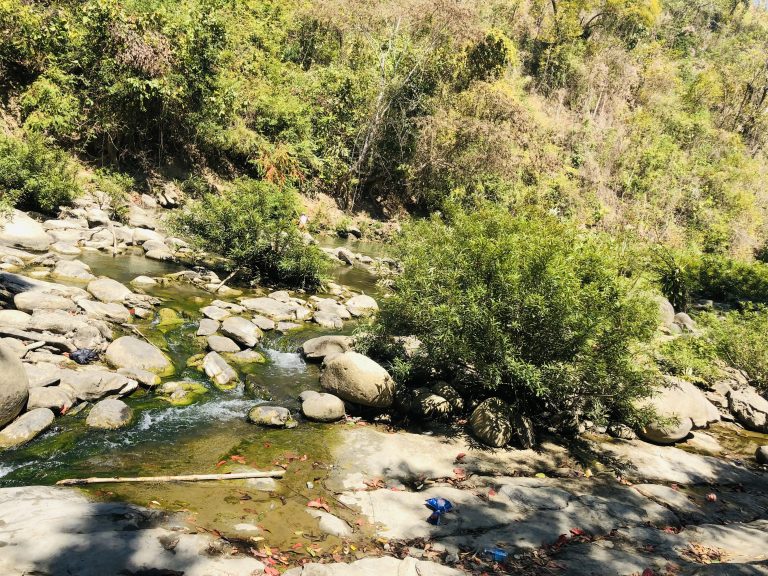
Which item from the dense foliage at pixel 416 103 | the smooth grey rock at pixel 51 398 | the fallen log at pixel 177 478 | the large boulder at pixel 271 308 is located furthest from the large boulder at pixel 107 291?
the dense foliage at pixel 416 103

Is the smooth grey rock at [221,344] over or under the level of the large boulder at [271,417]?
under

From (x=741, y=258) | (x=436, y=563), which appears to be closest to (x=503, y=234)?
(x=436, y=563)

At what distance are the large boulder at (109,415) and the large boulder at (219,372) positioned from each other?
162 cm

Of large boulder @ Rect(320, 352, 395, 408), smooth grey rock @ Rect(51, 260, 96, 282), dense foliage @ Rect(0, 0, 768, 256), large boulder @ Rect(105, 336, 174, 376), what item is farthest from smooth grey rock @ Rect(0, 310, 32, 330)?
dense foliage @ Rect(0, 0, 768, 256)

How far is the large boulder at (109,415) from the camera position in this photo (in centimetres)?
585

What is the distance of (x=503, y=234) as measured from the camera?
24.1ft

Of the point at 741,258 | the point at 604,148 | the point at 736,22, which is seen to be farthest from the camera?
the point at 736,22

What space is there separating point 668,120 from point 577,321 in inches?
1405

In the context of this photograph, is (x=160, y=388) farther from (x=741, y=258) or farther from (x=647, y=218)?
(x=741, y=258)

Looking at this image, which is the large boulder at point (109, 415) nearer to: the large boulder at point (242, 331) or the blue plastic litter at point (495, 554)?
the large boulder at point (242, 331)

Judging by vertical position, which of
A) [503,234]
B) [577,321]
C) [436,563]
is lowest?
[436,563]

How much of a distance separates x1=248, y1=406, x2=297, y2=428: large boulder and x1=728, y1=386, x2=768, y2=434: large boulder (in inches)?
349

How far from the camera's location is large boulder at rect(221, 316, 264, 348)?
30.2 feet

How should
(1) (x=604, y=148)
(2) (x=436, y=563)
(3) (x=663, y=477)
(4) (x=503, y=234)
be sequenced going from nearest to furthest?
1. (2) (x=436, y=563)
2. (3) (x=663, y=477)
3. (4) (x=503, y=234)
4. (1) (x=604, y=148)
